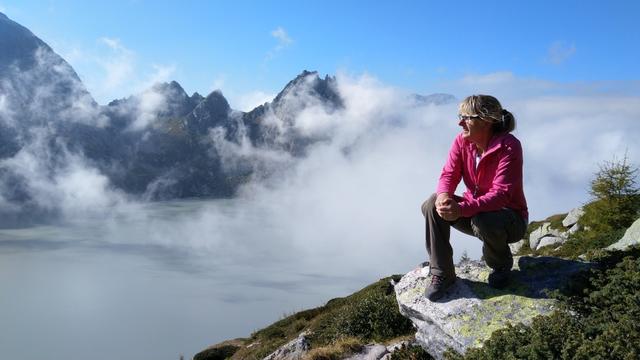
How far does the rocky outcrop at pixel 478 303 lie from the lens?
22.5ft

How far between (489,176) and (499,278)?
4.95ft

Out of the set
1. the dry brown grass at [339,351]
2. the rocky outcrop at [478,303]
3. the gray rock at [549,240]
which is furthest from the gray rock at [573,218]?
the rocky outcrop at [478,303]

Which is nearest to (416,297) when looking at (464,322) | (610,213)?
(464,322)

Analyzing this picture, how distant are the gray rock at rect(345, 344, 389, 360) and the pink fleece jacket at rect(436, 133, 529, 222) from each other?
3181 mm

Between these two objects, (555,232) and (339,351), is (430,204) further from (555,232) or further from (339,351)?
(555,232)

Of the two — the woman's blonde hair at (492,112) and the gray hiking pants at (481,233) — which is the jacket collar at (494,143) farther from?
the gray hiking pants at (481,233)

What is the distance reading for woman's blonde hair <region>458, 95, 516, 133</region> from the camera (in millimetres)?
7219

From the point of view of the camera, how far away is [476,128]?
7316 millimetres

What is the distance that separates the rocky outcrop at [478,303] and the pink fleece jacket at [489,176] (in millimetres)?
1069

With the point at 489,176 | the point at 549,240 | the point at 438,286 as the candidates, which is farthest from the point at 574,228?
the point at 489,176

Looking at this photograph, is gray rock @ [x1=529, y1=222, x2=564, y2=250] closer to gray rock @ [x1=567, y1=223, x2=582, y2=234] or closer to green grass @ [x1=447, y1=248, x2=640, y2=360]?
gray rock @ [x1=567, y1=223, x2=582, y2=234]

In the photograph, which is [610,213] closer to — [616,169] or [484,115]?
[616,169]

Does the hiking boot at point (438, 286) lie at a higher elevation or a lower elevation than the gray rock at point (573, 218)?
lower

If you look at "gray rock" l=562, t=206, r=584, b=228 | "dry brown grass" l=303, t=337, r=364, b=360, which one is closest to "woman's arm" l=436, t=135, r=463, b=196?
"dry brown grass" l=303, t=337, r=364, b=360
